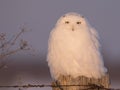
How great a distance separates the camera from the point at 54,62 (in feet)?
9.65

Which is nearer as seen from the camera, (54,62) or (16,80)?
(54,62)

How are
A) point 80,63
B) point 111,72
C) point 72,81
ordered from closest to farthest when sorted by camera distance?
point 72,81
point 80,63
point 111,72

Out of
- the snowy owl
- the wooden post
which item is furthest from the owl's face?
the wooden post

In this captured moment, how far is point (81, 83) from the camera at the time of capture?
2.51 m

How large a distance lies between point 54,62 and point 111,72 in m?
1.01

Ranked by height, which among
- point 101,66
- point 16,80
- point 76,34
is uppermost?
point 76,34

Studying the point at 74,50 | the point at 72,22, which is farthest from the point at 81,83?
the point at 72,22

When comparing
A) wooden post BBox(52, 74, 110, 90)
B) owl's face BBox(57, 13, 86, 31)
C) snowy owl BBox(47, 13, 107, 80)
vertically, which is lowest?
wooden post BBox(52, 74, 110, 90)

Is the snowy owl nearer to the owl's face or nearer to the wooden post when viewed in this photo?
the owl's face

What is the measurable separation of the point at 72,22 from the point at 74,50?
0.91 feet

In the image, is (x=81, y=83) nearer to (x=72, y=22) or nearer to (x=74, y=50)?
(x=74, y=50)

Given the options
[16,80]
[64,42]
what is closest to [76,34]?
[64,42]

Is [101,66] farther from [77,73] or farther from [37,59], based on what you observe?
[37,59]

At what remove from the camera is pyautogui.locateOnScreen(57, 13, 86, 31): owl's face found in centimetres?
303
